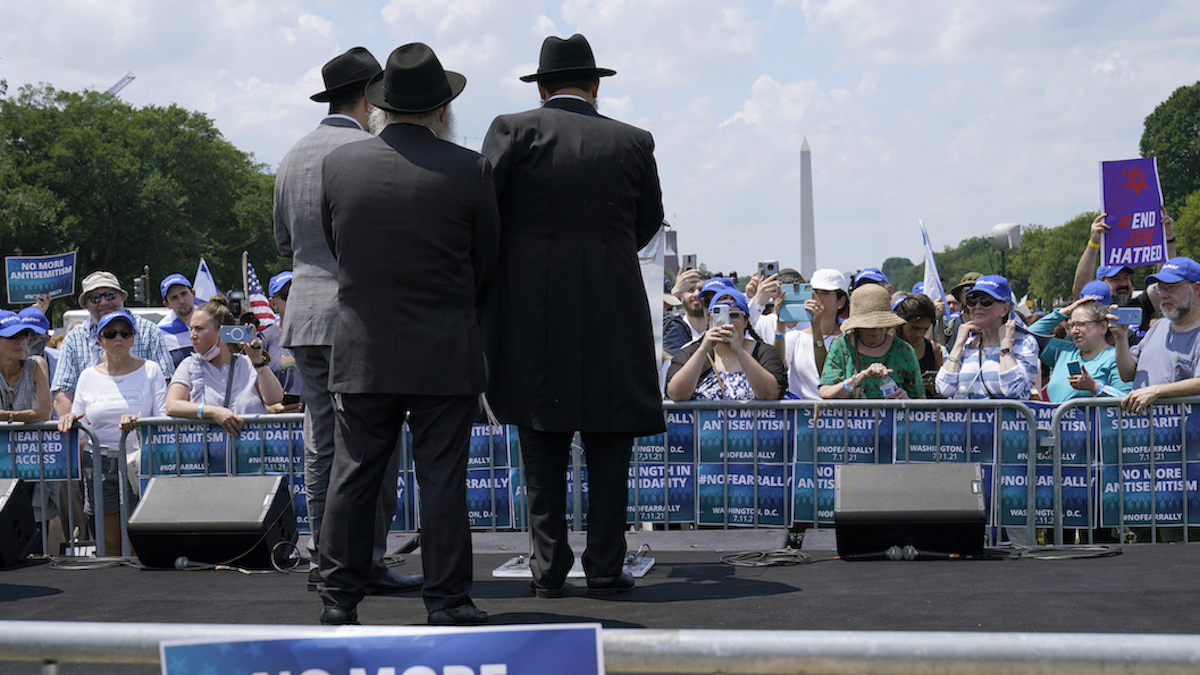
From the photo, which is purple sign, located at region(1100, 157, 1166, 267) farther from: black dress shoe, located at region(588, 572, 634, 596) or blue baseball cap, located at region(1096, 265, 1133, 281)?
black dress shoe, located at region(588, 572, 634, 596)

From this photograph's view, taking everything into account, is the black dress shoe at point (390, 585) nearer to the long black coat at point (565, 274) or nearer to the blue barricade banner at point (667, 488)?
the long black coat at point (565, 274)

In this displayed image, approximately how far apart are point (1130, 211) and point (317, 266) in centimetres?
768

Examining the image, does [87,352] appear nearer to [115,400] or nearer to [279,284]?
[115,400]

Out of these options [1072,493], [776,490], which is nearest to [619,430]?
[776,490]

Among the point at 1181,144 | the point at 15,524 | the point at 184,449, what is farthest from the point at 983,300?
the point at 1181,144

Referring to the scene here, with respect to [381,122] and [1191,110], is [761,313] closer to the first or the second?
[381,122]

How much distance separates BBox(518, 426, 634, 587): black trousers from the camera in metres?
5.02

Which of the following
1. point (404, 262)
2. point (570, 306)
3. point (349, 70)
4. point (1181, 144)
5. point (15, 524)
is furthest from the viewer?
point (1181, 144)

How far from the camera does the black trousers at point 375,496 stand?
14.3 ft

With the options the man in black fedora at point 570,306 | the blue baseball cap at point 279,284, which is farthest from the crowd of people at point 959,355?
the blue baseball cap at point 279,284

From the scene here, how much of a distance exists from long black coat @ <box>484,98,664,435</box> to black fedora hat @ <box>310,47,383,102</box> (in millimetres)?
660

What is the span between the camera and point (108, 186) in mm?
55656

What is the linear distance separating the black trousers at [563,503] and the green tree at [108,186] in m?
48.1

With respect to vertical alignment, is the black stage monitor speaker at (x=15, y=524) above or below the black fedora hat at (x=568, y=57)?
below
